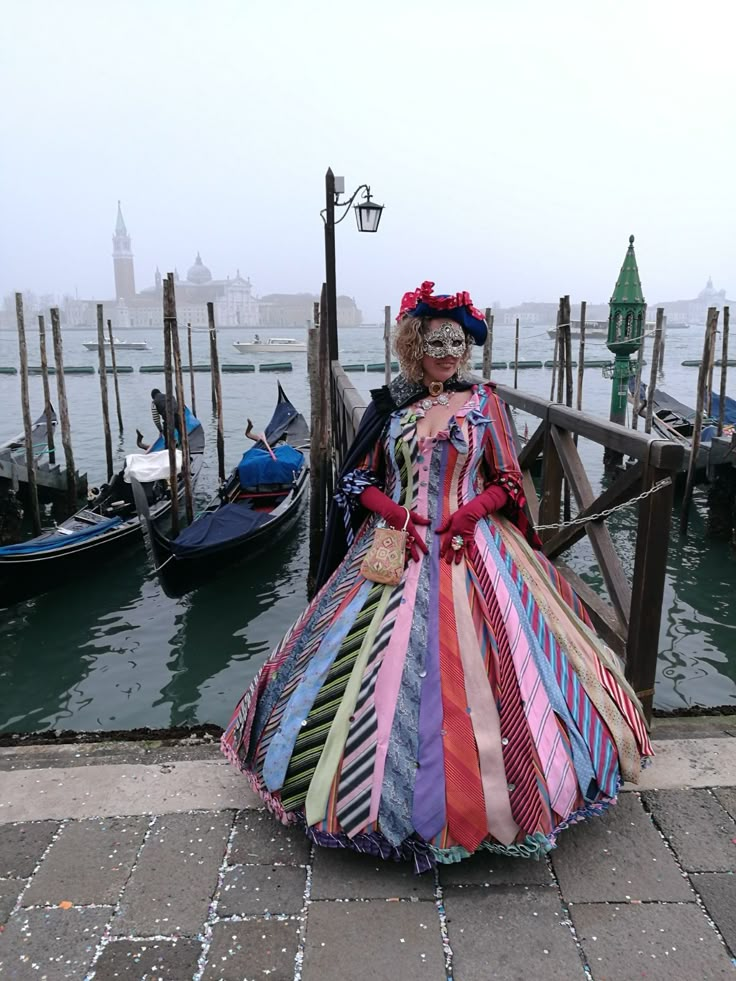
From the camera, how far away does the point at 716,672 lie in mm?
5180

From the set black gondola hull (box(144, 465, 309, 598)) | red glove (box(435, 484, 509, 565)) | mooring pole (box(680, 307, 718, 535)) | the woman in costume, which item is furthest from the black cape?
mooring pole (box(680, 307, 718, 535))

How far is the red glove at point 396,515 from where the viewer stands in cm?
203

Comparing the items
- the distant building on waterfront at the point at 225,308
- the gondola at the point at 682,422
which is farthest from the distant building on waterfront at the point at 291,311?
the gondola at the point at 682,422

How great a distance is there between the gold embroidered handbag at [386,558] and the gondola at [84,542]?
509cm

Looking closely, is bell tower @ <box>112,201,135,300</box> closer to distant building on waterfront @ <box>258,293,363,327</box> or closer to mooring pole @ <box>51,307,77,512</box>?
distant building on waterfront @ <box>258,293,363,327</box>

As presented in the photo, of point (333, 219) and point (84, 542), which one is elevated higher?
point (333, 219)

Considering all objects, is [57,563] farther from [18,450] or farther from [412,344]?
[412,344]

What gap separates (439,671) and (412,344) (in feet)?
3.12

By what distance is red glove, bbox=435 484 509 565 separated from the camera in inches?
78.8

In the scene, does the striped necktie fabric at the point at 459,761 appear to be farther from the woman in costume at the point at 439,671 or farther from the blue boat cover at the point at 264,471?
the blue boat cover at the point at 264,471

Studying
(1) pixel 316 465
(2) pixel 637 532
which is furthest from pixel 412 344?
(1) pixel 316 465

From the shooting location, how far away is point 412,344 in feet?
7.08

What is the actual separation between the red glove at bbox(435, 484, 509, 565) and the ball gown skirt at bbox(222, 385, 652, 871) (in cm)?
2

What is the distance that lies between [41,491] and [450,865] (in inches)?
387
